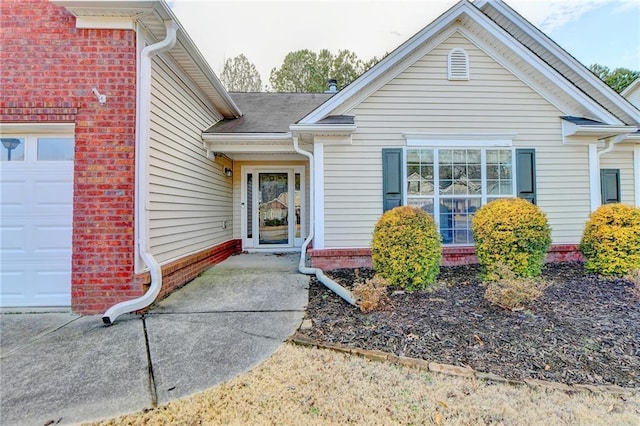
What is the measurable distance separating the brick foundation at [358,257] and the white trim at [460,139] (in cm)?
210

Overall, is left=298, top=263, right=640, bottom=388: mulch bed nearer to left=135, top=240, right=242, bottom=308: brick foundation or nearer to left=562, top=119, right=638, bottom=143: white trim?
left=135, top=240, right=242, bottom=308: brick foundation

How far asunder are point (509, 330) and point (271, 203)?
256 inches

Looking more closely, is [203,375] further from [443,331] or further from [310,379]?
[443,331]

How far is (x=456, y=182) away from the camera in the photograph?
6.28m

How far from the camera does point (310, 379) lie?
250 cm

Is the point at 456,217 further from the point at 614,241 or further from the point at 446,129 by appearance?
the point at 614,241

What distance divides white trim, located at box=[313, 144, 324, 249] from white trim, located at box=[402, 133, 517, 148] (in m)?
1.76

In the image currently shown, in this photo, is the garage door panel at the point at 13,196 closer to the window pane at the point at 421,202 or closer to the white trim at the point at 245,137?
the white trim at the point at 245,137

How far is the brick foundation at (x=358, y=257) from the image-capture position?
6.04m

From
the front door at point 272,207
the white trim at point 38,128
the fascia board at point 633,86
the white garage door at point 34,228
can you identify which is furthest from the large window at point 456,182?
the fascia board at point 633,86

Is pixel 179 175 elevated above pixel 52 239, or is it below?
above

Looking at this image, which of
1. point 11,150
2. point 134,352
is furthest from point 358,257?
point 11,150

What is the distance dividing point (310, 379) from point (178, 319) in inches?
81.7

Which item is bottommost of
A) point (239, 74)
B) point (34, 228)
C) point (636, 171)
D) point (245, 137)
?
point (34, 228)
